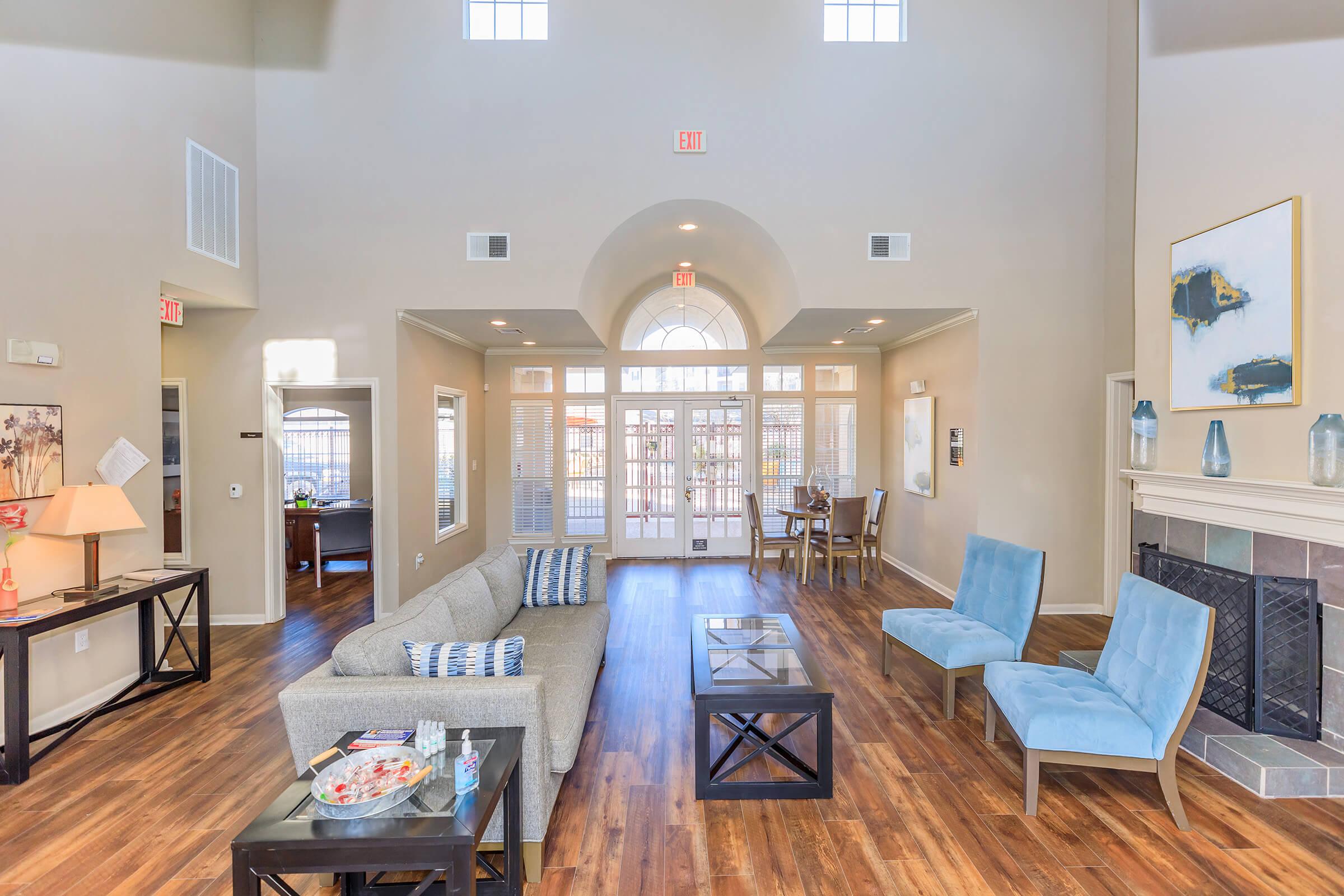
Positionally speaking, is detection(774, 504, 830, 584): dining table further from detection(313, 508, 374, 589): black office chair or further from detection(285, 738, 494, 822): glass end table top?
detection(285, 738, 494, 822): glass end table top

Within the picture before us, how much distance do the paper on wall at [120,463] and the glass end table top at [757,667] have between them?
3.80 metres

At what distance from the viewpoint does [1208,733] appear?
9.53 feet

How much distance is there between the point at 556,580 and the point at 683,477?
11.7 ft

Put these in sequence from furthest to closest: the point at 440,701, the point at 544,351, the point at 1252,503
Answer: the point at 544,351 < the point at 1252,503 < the point at 440,701

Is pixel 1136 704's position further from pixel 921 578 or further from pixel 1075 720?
pixel 921 578

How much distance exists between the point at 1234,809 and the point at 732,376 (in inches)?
228

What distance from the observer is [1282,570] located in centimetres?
286

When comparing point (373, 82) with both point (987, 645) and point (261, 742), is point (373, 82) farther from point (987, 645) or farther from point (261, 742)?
point (987, 645)

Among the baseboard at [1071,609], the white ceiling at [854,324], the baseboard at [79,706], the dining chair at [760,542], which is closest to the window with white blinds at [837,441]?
the white ceiling at [854,324]

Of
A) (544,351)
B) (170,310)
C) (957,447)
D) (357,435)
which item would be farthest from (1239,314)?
(357,435)

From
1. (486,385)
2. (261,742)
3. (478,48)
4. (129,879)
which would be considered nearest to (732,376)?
(486,385)

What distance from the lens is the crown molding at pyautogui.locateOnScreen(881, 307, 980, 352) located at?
5.12m

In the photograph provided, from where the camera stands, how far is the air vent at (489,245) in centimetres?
484

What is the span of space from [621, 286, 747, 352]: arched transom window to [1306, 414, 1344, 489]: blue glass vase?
5.39m
